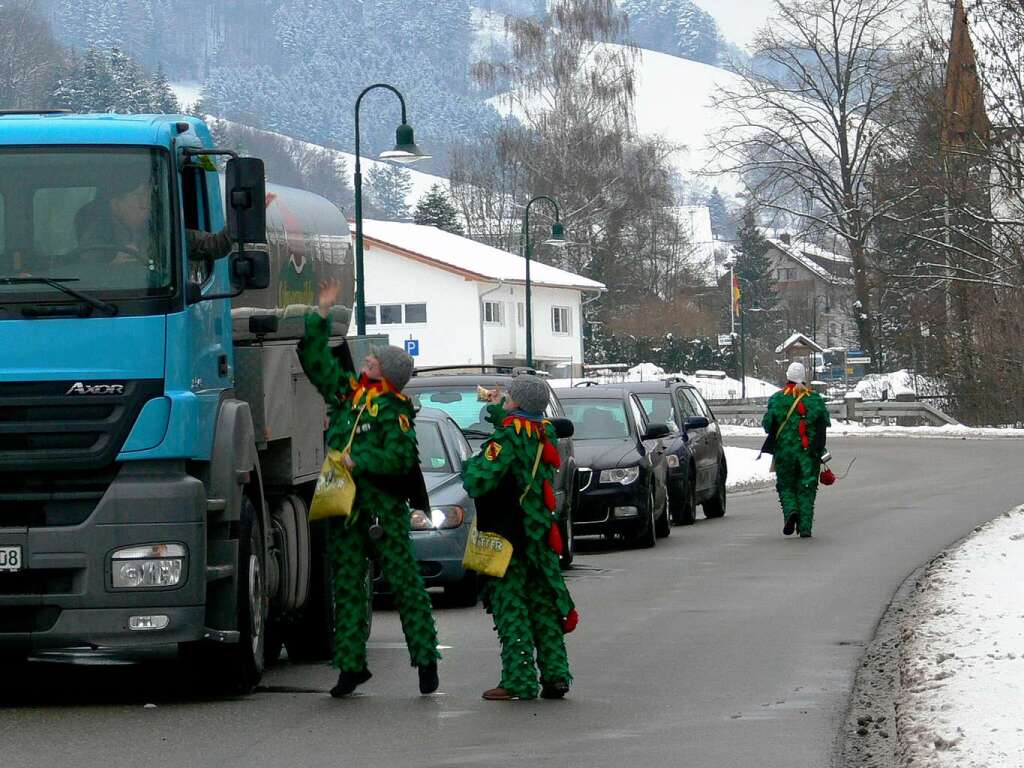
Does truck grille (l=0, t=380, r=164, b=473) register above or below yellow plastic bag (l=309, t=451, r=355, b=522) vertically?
above

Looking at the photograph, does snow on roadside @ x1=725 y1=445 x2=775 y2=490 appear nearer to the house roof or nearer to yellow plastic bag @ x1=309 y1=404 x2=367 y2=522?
yellow plastic bag @ x1=309 y1=404 x2=367 y2=522

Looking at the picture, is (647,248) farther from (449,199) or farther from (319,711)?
(319,711)

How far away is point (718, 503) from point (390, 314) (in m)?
53.2

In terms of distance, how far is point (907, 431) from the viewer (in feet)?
→ 179

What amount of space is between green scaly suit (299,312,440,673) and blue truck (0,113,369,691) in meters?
0.44

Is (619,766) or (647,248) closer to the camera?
(619,766)

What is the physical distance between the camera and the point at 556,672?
9.49 meters

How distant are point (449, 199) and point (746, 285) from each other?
35.3 meters

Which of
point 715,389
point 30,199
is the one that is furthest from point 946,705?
point 715,389

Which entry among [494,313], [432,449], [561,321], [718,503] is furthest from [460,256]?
[432,449]

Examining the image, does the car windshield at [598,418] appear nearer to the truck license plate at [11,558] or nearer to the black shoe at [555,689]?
the black shoe at [555,689]

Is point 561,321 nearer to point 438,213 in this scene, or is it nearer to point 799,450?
point 438,213

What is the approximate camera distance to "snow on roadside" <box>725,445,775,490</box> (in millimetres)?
33975

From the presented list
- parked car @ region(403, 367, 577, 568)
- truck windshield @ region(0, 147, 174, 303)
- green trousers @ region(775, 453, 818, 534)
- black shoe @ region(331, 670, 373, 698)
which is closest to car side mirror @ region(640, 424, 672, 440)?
green trousers @ region(775, 453, 818, 534)
